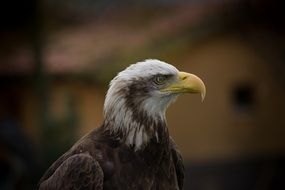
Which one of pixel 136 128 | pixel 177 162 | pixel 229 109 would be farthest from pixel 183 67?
pixel 136 128

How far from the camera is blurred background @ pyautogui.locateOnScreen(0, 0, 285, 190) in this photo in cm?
2344

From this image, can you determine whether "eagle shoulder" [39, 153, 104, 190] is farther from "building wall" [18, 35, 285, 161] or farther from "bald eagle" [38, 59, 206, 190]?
"building wall" [18, 35, 285, 161]

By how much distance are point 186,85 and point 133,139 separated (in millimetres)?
561

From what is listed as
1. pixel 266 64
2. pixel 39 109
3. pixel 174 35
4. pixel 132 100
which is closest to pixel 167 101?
pixel 132 100

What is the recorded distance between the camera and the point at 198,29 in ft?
84.7

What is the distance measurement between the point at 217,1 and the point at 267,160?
4961mm

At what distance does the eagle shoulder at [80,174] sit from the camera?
23.7 ft

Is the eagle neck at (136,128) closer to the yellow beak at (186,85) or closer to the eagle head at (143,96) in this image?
the eagle head at (143,96)

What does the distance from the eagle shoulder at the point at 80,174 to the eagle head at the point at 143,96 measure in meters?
0.33

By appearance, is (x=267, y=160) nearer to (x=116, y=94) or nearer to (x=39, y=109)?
(x=39, y=109)

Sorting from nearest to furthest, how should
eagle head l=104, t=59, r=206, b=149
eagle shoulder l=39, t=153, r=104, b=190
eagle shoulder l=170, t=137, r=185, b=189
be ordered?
eagle shoulder l=39, t=153, r=104, b=190, eagle head l=104, t=59, r=206, b=149, eagle shoulder l=170, t=137, r=185, b=189

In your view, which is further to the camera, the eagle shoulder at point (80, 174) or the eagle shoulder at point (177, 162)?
the eagle shoulder at point (177, 162)

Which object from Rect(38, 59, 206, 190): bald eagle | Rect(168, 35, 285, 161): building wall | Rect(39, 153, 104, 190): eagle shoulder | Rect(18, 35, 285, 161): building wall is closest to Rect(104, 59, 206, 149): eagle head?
Rect(38, 59, 206, 190): bald eagle

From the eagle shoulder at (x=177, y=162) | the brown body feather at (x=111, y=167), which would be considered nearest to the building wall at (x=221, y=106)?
the eagle shoulder at (x=177, y=162)
